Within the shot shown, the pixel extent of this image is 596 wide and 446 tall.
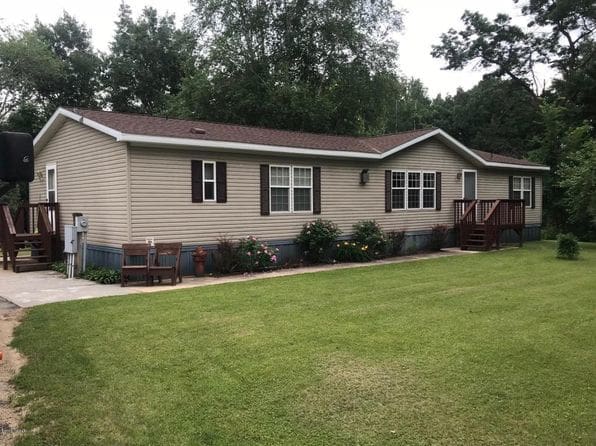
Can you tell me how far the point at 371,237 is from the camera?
13328 mm

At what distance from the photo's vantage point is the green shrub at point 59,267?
36.9ft

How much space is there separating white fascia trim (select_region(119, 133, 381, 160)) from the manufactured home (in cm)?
3

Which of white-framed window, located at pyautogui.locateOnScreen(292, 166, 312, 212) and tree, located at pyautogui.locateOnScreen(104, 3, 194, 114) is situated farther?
tree, located at pyautogui.locateOnScreen(104, 3, 194, 114)

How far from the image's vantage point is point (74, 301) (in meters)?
7.63

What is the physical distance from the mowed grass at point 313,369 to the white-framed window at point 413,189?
287 inches

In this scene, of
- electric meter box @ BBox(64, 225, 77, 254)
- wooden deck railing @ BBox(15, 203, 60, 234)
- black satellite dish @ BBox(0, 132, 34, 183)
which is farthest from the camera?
wooden deck railing @ BBox(15, 203, 60, 234)

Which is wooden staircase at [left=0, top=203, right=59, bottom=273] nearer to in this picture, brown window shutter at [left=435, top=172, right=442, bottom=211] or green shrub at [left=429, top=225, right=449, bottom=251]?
green shrub at [left=429, top=225, right=449, bottom=251]

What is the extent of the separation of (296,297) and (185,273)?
12.4 feet

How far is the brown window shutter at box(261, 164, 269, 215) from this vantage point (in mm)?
11859

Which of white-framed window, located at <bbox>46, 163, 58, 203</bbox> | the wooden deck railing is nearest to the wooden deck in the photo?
the wooden deck railing

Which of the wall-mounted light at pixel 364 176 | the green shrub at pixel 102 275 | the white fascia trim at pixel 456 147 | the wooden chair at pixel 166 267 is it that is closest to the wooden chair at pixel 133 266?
the wooden chair at pixel 166 267

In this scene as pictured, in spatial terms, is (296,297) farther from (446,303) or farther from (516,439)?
(516,439)

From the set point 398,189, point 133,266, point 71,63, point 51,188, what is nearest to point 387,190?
point 398,189

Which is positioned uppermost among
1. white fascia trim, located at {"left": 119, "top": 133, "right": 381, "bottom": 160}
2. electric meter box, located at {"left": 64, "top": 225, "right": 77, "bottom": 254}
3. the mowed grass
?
white fascia trim, located at {"left": 119, "top": 133, "right": 381, "bottom": 160}
